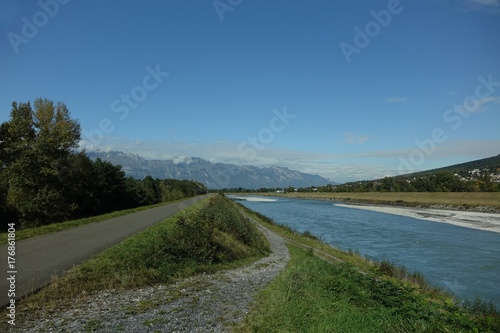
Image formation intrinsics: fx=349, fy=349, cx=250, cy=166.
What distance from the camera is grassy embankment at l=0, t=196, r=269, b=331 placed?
30.2ft

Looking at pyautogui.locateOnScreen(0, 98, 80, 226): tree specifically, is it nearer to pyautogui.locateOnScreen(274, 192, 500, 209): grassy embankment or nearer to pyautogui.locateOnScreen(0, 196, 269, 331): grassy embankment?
pyautogui.locateOnScreen(0, 196, 269, 331): grassy embankment

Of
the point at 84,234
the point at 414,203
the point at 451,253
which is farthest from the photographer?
the point at 414,203

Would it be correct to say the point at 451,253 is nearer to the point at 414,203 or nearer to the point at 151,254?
the point at 151,254

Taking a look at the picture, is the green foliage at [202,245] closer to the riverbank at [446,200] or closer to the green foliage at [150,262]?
the green foliage at [150,262]

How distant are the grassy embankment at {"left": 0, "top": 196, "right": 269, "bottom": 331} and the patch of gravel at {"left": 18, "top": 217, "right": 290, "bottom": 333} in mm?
460

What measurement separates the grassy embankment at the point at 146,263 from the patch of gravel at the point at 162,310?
460 millimetres

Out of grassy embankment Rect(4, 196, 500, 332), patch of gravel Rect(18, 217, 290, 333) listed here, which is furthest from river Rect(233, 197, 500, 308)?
patch of gravel Rect(18, 217, 290, 333)

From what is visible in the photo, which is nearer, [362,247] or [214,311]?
[214,311]

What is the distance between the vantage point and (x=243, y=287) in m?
12.7

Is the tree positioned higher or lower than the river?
higher

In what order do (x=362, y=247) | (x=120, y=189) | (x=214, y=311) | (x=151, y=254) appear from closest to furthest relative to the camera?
A: (x=214, y=311) → (x=151, y=254) → (x=362, y=247) → (x=120, y=189)

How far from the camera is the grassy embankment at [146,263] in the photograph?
920 centimetres

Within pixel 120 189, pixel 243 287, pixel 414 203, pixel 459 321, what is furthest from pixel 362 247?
pixel 414 203

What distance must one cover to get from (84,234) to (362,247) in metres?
23.7
